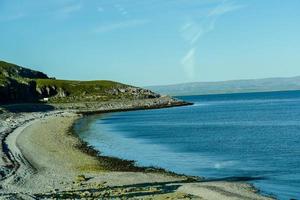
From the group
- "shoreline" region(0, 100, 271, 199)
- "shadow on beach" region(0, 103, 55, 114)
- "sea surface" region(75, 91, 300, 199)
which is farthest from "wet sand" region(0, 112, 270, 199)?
"shadow on beach" region(0, 103, 55, 114)

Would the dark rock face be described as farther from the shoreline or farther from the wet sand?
the shoreline

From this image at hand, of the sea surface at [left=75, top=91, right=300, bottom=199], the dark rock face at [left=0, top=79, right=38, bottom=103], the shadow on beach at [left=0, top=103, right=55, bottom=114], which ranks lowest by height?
the sea surface at [left=75, top=91, right=300, bottom=199]

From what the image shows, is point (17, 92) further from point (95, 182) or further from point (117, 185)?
point (117, 185)

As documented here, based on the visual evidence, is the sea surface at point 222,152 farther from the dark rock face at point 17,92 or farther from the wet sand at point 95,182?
the dark rock face at point 17,92

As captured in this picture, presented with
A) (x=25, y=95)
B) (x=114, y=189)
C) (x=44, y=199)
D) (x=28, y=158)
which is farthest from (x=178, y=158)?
(x=25, y=95)

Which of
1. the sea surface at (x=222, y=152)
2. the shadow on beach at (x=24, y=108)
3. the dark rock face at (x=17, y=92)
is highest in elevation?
the dark rock face at (x=17, y=92)

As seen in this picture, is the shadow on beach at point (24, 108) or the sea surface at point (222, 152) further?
the shadow on beach at point (24, 108)

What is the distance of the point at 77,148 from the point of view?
190 ft

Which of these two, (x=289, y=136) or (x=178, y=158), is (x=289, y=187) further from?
(x=289, y=136)

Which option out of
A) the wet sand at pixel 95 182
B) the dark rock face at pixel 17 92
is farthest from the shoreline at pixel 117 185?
the dark rock face at pixel 17 92

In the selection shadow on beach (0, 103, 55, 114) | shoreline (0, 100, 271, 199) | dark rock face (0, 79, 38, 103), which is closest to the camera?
shoreline (0, 100, 271, 199)

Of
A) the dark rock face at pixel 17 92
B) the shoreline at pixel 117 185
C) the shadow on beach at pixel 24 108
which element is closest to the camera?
the shoreline at pixel 117 185

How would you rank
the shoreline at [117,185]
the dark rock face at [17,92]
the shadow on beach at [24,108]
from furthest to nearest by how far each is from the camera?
the dark rock face at [17,92] < the shadow on beach at [24,108] < the shoreline at [117,185]

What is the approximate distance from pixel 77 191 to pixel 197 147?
29.6 m
